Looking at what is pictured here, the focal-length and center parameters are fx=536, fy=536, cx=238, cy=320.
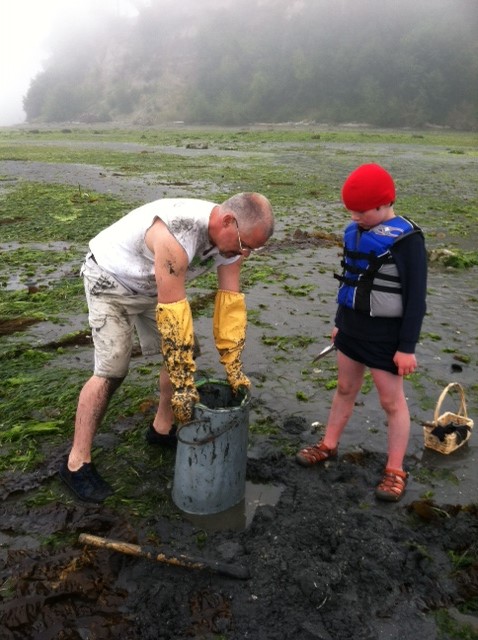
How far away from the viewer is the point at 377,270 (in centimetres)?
328

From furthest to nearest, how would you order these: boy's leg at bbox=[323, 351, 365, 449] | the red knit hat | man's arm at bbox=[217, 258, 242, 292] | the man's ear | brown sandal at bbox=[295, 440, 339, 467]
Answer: brown sandal at bbox=[295, 440, 339, 467]
boy's leg at bbox=[323, 351, 365, 449]
man's arm at bbox=[217, 258, 242, 292]
the red knit hat
the man's ear

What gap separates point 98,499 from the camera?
11.6ft

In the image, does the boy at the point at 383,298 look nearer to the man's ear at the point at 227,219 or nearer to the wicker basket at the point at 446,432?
the wicker basket at the point at 446,432

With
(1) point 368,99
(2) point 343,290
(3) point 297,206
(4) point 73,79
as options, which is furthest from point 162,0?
(2) point 343,290

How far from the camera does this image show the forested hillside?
87.1m

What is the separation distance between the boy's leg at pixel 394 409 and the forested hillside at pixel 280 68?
7995 cm

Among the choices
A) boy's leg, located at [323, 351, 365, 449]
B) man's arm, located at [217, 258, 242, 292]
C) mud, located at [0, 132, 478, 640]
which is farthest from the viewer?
boy's leg, located at [323, 351, 365, 449]

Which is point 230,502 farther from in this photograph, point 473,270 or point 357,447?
point 473,270

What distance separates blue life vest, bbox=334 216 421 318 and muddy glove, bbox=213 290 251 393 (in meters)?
0.75

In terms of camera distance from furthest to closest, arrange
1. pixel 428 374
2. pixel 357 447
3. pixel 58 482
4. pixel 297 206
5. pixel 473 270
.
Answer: pixel 297 206, pixel 473 270, pixel 428 374, pixel 357 447, pixel 58 482

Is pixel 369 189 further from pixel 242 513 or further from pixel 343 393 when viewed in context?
pixel 242 513

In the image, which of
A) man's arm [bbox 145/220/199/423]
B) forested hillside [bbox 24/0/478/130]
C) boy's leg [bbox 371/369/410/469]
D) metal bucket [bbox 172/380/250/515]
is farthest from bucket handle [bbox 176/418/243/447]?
forested hillside [bbox 24/0/478/130]

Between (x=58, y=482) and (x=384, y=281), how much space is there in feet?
8.55

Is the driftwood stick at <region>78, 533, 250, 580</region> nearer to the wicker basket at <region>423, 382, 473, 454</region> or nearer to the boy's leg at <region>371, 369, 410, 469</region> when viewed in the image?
the boy's leg at <region>371, 369, 410, 469</region>
